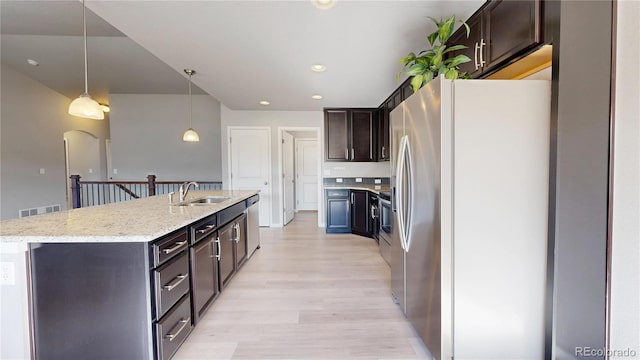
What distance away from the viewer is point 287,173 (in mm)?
5938

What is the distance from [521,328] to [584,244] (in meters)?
0.57

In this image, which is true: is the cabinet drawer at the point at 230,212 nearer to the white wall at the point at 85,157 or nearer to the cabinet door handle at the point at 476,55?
the cabinet door handle at the point at 476,55

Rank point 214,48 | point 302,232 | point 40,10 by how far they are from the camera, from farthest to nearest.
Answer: point 302,232, point 40,10, point 214,48

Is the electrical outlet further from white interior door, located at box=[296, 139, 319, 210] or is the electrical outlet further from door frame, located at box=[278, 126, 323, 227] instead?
white interior door, located at box=[296, 139, 319, 210]

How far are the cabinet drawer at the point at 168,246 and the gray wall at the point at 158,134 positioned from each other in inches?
225

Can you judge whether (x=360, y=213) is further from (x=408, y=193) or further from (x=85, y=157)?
(x=85, y=157)

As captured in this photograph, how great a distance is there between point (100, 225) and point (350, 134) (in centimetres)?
416

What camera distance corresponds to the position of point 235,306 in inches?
89.0

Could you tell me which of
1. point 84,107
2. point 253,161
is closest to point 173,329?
point 84,107

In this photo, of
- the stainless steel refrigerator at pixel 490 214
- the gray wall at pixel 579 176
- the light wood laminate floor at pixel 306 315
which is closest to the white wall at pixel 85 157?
the light wood laminate floor at pixel 306 315

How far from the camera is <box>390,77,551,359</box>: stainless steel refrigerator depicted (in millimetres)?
1401

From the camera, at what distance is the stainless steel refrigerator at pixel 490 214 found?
1.40 meters

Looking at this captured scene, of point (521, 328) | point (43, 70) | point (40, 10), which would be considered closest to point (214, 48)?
point (40, 10)

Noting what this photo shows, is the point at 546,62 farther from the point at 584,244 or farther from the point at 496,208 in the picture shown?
the point at 584,244
